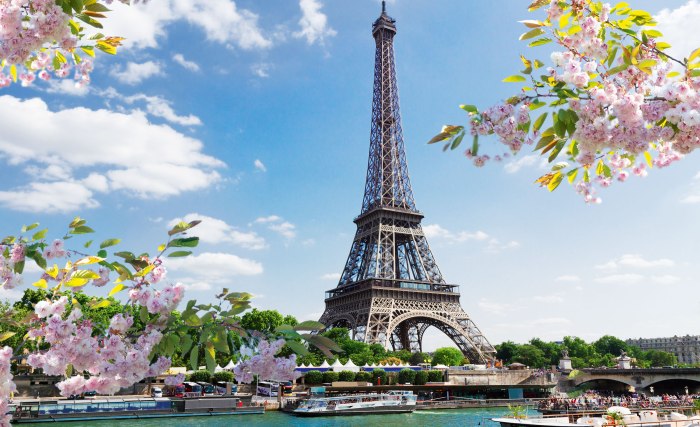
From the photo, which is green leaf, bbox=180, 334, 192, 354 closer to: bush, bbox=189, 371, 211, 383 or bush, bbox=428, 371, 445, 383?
bush, bbox=189, 371, 211, 383

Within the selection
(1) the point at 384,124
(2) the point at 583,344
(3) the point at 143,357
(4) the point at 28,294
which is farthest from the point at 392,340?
(3) the point at 143,357

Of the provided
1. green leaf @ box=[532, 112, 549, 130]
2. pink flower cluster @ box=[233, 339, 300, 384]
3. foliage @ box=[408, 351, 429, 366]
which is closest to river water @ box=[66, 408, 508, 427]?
foliage @ box=[408, 351, 429, 366]

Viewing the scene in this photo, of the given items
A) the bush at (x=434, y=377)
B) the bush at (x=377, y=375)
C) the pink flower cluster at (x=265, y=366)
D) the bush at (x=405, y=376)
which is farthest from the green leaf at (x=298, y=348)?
the bush at (x=434, y=377)

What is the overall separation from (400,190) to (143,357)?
82542 millimetres

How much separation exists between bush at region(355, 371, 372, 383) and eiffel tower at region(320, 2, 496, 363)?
4.95 m

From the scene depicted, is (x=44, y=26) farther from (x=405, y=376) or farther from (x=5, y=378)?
(x=405, y=376)

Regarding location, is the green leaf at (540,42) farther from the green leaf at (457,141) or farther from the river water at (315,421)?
the river water at (315,421)

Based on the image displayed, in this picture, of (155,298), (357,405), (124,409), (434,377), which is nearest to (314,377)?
(357,405)

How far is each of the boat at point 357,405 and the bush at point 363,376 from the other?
23.3 feet

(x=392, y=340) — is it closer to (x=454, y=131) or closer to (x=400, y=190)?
(x=400, y=190)

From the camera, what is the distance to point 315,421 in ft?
151

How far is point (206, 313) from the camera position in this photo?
14.9 feet

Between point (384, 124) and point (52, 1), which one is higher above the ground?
point (384, 124)

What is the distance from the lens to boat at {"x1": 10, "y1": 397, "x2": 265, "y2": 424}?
149ft
